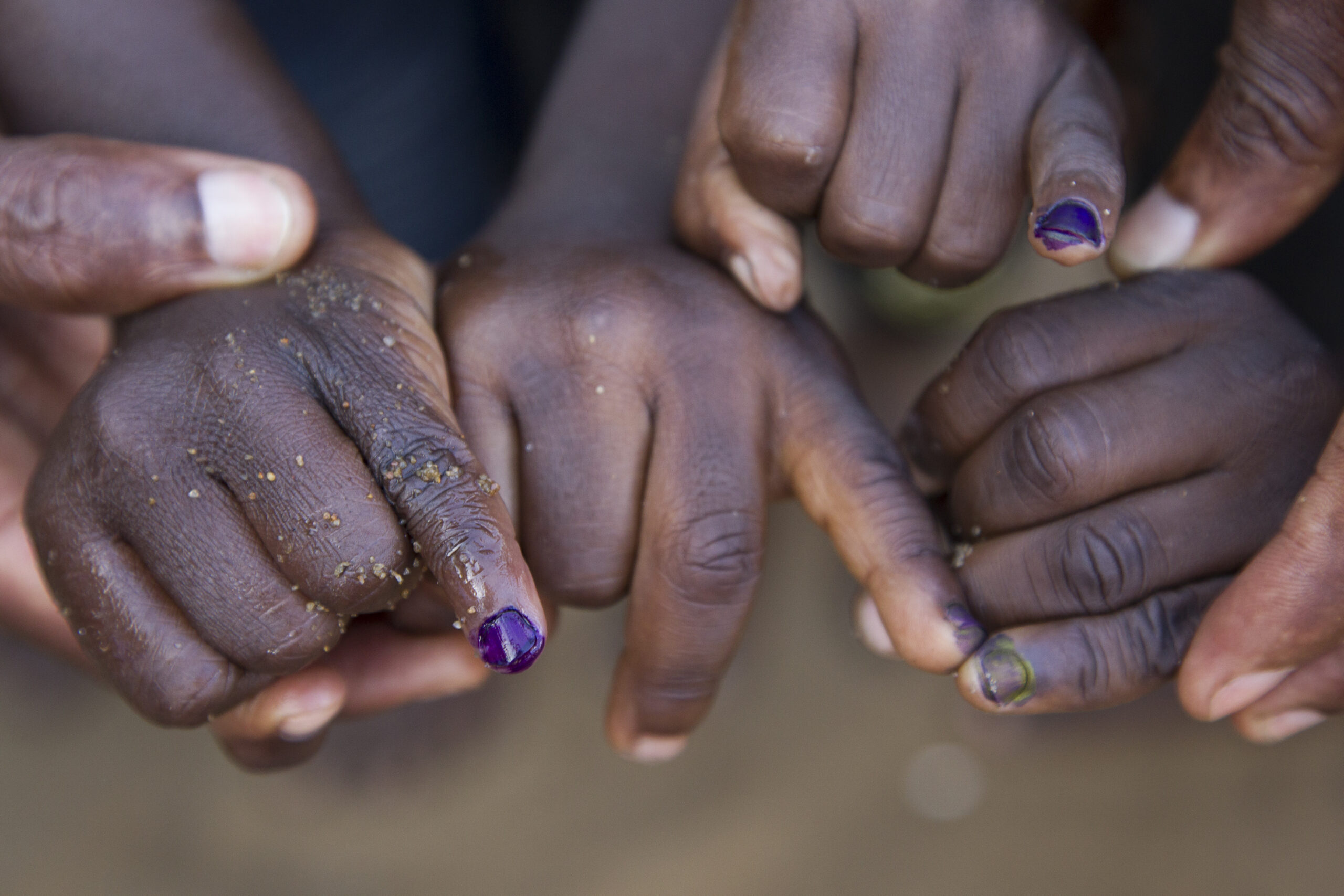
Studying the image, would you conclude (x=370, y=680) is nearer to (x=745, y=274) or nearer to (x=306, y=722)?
(x=306, y=722)

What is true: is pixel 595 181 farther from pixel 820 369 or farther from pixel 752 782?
pixel 752 782

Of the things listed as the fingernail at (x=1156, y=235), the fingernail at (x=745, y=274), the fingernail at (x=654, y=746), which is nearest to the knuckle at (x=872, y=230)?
the fingernail at (x=745, y=274)

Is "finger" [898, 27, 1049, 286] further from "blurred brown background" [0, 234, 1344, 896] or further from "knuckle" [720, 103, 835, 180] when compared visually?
"blurred brown background" [0, 234, 1344, 896]

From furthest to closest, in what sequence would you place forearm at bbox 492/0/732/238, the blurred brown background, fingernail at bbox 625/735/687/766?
the blurred brown background
forearm at bbox 492/0/732/238
fingernail at bbox 625/735/687/766

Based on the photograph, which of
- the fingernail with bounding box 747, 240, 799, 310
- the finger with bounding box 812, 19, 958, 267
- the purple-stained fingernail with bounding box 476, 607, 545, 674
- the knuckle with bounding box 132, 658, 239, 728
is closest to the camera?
the purple-stained fingernail with bounding box 476, 607, 545, 674

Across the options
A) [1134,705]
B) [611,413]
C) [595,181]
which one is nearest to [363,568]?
[611,413]

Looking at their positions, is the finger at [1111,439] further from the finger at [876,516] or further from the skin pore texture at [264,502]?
the skin pore texture at [264,502]

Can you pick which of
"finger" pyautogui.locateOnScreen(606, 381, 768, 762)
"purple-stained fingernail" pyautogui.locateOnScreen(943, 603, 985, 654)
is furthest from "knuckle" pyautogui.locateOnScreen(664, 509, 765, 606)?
"purple-stained fingernail" pyautogui.locateOnScreen(943, 603, 985, 654)
